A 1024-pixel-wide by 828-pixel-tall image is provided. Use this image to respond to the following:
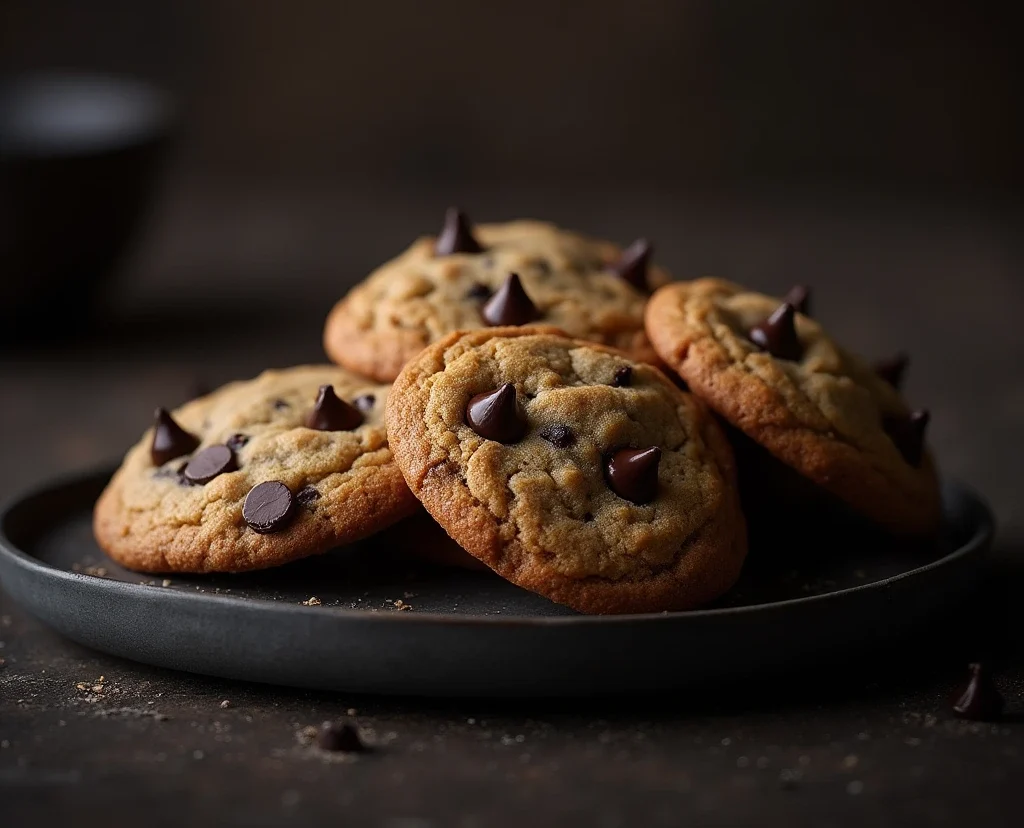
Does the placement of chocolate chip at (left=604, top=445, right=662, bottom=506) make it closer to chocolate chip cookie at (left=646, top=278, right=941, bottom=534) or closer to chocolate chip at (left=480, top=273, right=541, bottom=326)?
chocolate chip cookie at (left=646, top=278, right=941, bottom=534)

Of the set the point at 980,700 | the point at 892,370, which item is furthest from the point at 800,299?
the point at 980,700

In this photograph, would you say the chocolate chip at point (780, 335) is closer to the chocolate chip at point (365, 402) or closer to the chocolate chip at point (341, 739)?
the chocolate chip at point (365, 402)

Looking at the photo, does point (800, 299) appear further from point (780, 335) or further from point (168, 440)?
point (168, 440)

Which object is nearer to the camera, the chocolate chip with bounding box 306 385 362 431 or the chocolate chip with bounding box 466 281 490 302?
the chocolate chip with bounding box 306 385 362 431

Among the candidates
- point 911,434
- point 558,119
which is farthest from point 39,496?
point 558,119

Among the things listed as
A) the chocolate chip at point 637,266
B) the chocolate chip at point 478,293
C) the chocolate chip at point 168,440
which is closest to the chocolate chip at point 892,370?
the chocolate chip at point 637,266

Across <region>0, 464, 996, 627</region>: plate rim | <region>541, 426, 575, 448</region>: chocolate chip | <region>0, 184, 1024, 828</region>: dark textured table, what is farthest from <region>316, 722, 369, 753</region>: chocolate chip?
<region>541, 426, 575, 448</region>: chocolate chip

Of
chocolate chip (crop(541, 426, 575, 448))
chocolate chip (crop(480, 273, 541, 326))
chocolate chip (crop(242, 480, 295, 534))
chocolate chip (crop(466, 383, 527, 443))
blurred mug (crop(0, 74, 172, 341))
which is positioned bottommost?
blurred mug (crop(0, 74, 172, 341))
